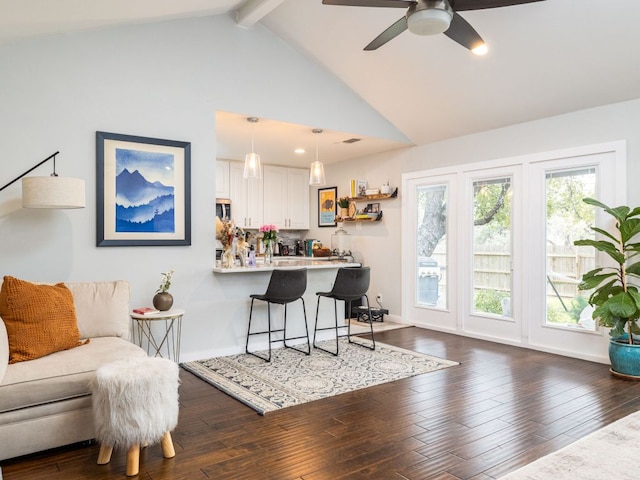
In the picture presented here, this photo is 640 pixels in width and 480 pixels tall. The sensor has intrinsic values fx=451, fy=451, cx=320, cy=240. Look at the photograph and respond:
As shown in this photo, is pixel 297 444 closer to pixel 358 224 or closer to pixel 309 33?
pixel 309 33

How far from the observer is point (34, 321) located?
2.74 metres

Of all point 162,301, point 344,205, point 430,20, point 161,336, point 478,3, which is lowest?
point 161,336

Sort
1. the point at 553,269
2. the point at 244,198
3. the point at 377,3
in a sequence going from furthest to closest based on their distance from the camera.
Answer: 1. the point at 244,198
2. the point at 553,269
3. the point at 377,3

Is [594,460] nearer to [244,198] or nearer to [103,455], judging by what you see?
[103,455]

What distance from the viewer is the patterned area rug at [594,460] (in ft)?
7.52

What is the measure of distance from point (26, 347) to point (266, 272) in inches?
99.1

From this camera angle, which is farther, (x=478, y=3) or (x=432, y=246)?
(x=432, y=246)

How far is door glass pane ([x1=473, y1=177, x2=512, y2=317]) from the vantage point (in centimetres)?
525

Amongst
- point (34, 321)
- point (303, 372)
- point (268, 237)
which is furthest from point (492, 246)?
point (34, 321)

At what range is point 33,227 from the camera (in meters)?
3.61

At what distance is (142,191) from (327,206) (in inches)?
162

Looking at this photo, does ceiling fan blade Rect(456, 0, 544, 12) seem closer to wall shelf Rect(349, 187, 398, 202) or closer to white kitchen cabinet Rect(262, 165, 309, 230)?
wall shelf Rect(349, 187, 398, 202)

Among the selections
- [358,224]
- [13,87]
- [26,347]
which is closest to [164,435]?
[26,347]

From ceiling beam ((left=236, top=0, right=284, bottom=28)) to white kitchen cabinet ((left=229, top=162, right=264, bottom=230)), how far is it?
2991 millimetres
